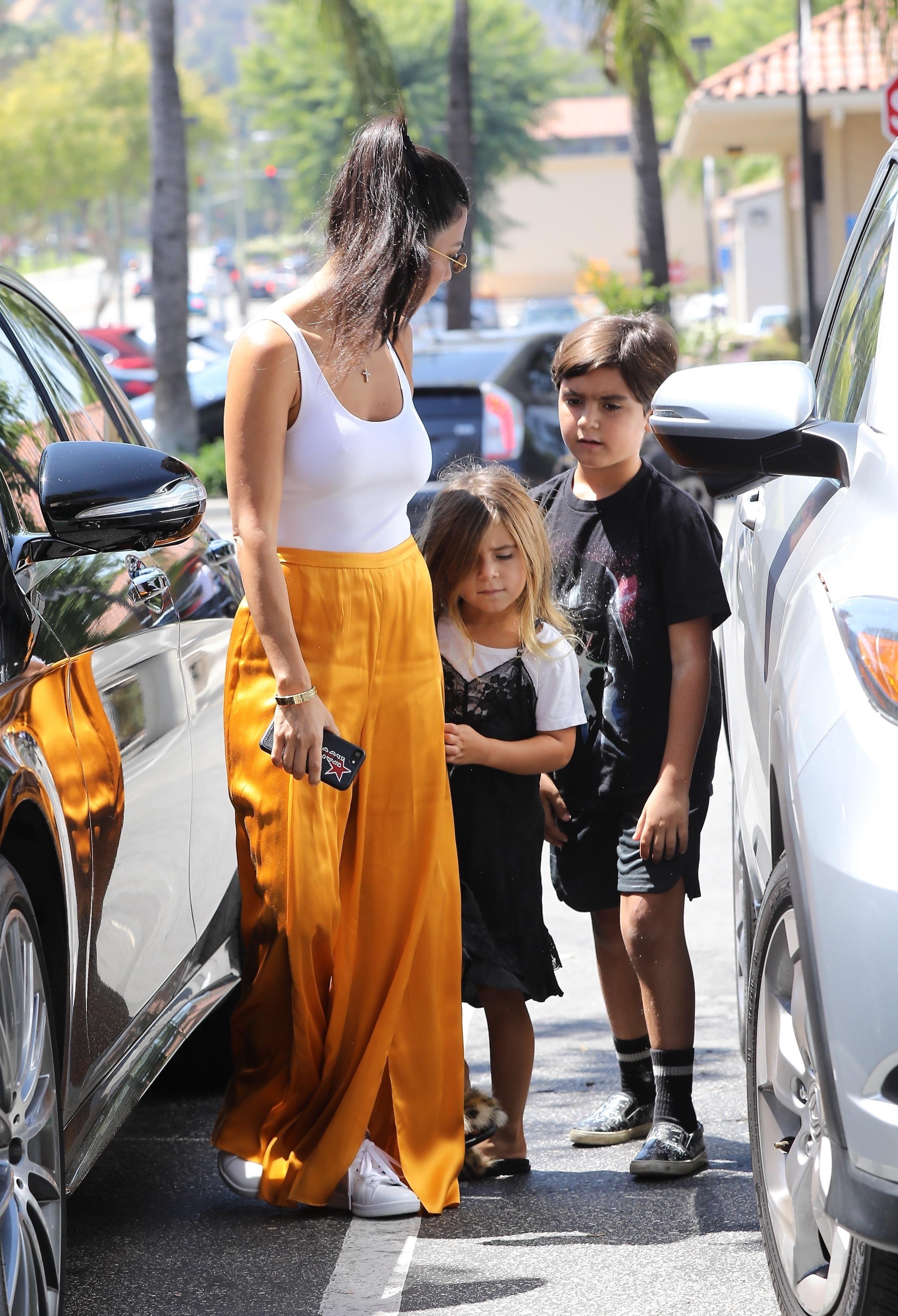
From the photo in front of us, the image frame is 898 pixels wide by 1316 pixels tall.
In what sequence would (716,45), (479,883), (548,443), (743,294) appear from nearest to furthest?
(479,883) → (548,443) → (716,45) → (743,294)

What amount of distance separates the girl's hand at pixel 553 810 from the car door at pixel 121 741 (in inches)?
29.9

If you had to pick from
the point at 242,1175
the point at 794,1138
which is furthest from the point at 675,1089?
the point at 794,1138

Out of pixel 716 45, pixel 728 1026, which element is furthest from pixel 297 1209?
pixel 716 45

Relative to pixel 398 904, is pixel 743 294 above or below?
below

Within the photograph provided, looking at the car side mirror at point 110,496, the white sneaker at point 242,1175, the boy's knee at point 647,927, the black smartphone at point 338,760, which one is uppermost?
the car side mirror at point 110,496

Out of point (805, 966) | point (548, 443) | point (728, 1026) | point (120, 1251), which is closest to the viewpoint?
point (805, 966)

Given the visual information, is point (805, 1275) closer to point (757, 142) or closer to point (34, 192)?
point (757, 142)

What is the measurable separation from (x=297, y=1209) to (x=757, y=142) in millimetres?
25471

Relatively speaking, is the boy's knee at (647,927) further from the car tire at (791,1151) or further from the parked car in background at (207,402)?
the parked car in background at (207,402)

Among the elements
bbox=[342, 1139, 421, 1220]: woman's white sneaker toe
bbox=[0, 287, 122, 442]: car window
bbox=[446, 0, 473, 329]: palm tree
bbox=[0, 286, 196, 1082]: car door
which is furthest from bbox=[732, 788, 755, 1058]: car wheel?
bbox=[446, 0, 473, 329]: palm tree

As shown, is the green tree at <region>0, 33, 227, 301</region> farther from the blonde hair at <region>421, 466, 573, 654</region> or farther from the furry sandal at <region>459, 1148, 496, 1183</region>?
the furry sandal at <region>459, 1148, 496, 1183</region>

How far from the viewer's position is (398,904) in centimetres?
313

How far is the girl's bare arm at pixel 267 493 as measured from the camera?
2.87 meters

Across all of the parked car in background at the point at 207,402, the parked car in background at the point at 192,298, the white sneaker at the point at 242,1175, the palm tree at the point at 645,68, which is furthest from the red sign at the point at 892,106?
the parked car in background at the point at 192,298
